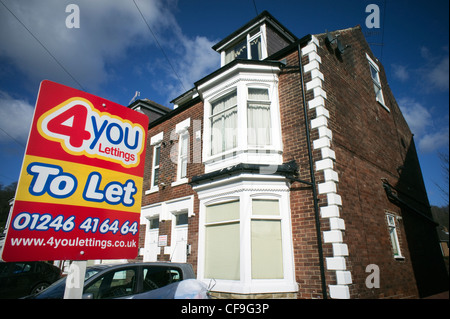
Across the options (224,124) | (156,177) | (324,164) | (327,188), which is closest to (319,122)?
(324,164)

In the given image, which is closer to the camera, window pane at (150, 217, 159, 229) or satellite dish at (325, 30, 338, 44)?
satellite dish at (325, 30, 338, 44)

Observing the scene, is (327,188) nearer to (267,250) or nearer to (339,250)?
(339,250)

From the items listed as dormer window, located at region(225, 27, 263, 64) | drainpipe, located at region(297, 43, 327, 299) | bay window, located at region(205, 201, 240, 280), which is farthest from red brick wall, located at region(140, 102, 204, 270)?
drainpipe, located at region(297, 43, 327, 299)

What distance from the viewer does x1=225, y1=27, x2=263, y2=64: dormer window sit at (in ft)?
33.3

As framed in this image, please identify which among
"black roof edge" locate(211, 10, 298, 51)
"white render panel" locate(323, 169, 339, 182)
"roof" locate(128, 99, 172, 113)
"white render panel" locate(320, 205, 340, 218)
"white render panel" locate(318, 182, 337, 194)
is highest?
"black roof edge" locate(211, 10, 298, 51)

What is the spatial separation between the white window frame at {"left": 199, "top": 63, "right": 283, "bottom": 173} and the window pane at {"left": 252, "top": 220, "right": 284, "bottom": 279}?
6.30ft

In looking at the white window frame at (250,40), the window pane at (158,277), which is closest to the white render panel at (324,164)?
the window pane at (158,277)

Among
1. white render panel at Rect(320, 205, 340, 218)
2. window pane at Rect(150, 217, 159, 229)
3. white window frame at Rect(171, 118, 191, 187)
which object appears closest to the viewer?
white render panel at Rect(320, 205, 340, 218)

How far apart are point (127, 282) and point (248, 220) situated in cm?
340

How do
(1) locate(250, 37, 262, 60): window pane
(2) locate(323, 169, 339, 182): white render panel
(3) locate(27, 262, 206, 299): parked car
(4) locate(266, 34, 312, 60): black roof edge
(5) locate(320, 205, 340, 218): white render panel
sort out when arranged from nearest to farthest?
(3) locate(27, 262, 206, 299): parked car
(5) locate(320, 205, 340, 218): white render panel
(2) locate(323, 169, 339, 182): white render panel
(4) locate(266, 34, 312, 60): black roof edge
(1) locate(250, 37, 262, 60): window pane

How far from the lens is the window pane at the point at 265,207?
7.12 m

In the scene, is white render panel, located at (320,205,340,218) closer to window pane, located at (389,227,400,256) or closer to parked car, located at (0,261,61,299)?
window pane, located at (389,227,400,256)

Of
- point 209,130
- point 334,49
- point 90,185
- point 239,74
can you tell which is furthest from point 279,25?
point 90,185
